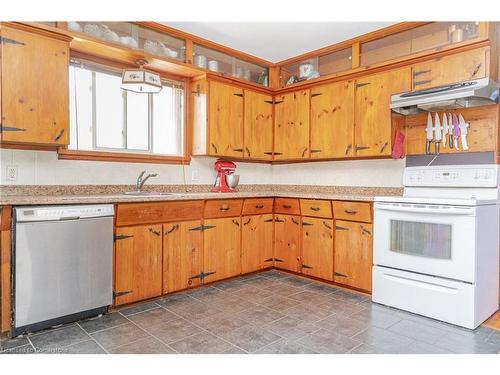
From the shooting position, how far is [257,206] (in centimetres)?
379

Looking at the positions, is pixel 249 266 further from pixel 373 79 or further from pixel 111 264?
pixel 373 79

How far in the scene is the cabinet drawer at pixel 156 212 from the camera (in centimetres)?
271

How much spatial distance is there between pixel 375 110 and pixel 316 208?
3.77ft

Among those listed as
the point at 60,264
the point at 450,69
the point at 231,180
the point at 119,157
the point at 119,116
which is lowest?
the point at 60,264

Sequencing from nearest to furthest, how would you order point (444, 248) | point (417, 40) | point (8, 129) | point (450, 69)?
point (8, 129), point (444, 248), point (450, 69), point (417, 40)

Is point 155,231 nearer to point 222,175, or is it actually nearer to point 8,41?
point 222,175

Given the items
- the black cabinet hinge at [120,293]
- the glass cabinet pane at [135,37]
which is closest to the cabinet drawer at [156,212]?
the black cabinet hinge at [120,293]

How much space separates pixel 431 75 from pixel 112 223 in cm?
302

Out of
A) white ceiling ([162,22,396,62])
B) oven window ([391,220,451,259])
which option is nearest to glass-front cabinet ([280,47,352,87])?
white ceiling ([162,22,396,62])

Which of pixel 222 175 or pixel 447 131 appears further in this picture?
pixel 222 175

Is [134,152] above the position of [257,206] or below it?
above

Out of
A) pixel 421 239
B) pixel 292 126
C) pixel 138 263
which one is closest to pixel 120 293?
pixel 138 263

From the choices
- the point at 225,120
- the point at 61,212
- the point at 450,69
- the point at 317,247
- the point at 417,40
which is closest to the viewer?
the point at 61,212
